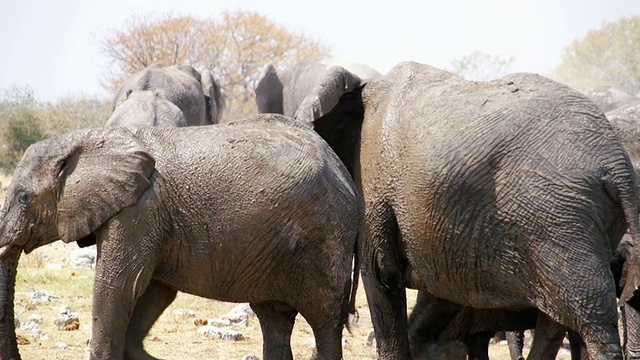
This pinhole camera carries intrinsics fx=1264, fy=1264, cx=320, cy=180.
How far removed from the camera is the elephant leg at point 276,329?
571 cm

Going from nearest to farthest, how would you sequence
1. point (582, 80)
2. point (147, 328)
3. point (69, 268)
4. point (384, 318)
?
1. point (147, 328)
2. point (384, 318)
3. point (69, 268)
4. point (582, 80)

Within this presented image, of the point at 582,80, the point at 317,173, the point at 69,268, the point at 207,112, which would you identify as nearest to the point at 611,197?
the point at 317,173

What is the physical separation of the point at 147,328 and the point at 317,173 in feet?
3.53

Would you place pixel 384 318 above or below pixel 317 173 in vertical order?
below

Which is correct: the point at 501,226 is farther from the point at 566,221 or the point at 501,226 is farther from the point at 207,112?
the point at 207,112

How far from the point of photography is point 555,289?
4.92 m

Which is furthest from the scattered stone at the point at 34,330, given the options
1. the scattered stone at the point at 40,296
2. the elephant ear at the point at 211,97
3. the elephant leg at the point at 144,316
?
the elephant ear at the point at 211,97

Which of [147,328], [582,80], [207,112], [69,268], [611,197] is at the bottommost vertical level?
[147,328]

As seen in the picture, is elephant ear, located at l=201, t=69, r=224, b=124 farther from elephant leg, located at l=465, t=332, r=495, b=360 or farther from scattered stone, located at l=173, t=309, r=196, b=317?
elephant leg, located at l=465, t=332, r=495, b=360

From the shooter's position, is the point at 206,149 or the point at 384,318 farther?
the point at 384,318

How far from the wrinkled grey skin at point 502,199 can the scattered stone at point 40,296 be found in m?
3.53

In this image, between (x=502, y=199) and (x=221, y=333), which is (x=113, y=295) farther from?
(x=221, y=333)

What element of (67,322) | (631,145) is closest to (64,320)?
(67,322)

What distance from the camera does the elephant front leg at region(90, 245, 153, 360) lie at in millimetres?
5109
